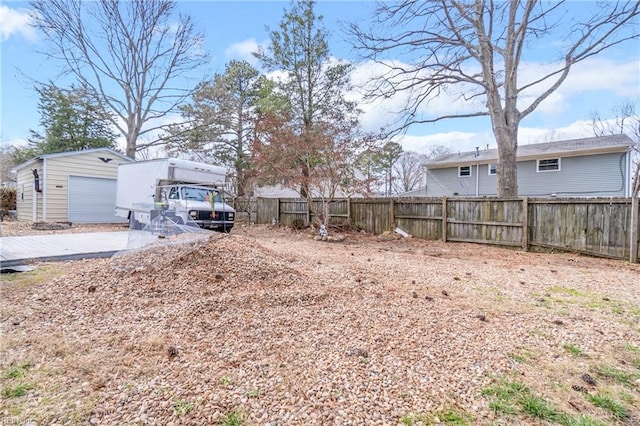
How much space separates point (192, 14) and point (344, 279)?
17.6m

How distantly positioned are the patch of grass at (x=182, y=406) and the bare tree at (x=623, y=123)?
62.2 ft

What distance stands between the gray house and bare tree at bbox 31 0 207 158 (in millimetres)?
15881

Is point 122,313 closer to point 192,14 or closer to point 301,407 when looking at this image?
point 301,407

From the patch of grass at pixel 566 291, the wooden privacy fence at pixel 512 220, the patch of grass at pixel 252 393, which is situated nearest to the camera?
the patch of grass at pixel 252 393

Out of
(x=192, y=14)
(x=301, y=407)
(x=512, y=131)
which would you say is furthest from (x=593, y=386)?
(x=192, y=14)

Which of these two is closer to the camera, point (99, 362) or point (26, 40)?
point (99, 362)

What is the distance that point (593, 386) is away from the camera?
83.0 inches

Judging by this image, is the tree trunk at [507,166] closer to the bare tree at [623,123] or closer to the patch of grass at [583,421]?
the bare tree at [623,123]

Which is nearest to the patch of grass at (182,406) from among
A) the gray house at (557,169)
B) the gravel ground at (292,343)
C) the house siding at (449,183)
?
the gravel ground at (292,343)

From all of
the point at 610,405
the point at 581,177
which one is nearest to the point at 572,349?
the point at 610,405

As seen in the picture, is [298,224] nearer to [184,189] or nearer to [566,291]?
[184,189]

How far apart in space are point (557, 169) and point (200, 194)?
57.0 ft

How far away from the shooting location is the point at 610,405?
1921 millimetres

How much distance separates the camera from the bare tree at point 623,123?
1520 centimetres
